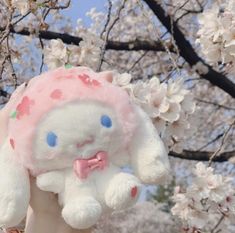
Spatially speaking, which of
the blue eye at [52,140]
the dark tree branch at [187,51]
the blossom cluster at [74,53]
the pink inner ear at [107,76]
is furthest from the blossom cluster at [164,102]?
the dark tree branch at [187,51]

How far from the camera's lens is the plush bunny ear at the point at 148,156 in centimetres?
155

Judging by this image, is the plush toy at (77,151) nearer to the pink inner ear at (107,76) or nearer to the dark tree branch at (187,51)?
the pink inner ear at (107,76)

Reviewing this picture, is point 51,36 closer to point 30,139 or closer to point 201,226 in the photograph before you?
point 201,226

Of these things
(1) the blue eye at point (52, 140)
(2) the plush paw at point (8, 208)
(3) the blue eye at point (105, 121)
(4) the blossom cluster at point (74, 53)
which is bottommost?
(2) the plush paw at point (8, 208)

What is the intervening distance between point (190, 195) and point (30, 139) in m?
1.03

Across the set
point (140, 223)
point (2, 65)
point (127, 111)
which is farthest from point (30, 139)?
point (140, 223)

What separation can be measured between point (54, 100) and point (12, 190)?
0.69 ft

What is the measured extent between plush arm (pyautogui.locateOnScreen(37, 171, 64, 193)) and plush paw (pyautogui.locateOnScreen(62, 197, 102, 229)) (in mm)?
59

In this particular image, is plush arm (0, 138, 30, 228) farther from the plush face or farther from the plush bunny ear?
the plush bunny ear

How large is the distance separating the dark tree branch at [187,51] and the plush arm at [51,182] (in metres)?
2.33

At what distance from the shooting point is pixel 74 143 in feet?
4.96

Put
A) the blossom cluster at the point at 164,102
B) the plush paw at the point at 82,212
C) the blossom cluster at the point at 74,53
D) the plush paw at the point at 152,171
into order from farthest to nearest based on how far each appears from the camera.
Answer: the blossom cluster at the point at 74,53
the blossom cluster at the point at 164,102
the plush paw at the point at 152,171
the plush paw at the point at 82,212

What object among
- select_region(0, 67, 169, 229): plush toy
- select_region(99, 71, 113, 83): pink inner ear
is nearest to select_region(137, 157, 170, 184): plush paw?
select_region(0, 67, 169, 229): plush toy

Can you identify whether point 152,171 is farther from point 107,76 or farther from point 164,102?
point 164,102
